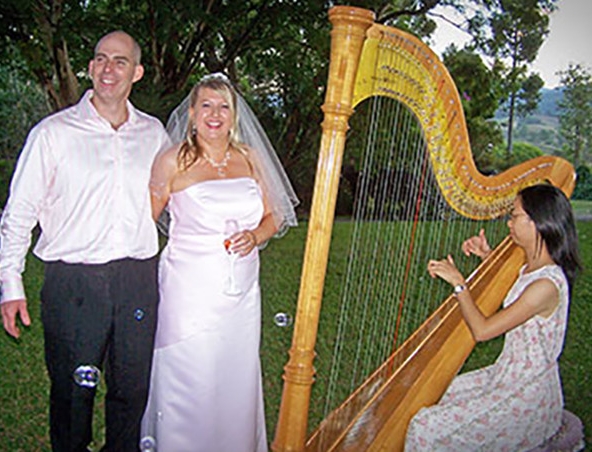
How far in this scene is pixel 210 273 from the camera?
96.7 inches

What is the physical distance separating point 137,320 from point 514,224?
Result: 1.38m

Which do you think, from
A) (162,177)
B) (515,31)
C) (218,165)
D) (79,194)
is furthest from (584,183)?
(79,194)

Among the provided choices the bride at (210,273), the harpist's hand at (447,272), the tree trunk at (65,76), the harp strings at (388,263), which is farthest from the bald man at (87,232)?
the tree trunk at (65,76)

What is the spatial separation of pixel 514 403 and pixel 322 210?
0.99 m

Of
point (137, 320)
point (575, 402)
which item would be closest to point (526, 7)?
point (575, 402)

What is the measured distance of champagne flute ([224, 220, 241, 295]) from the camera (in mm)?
2438

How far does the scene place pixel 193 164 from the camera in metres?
→ 2.46

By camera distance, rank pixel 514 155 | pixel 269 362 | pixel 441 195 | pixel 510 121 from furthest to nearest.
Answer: pixel 510 121
pixel 514 155
pixel 269 362
pixel 441 195

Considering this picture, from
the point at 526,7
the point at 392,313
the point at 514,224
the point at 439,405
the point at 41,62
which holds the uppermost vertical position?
the point at 526,7

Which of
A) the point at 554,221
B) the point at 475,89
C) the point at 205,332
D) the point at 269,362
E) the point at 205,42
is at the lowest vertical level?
the point at 269,362

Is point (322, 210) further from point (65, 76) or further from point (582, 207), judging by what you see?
point (582, 207)

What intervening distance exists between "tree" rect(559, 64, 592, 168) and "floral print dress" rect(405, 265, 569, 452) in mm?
13869

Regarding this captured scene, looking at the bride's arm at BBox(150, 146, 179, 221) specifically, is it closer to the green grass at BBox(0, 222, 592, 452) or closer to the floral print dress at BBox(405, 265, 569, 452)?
the floral print dress at BBox(405, 265, 569, 452)

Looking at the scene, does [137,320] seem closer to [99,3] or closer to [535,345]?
[535,345]
